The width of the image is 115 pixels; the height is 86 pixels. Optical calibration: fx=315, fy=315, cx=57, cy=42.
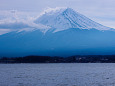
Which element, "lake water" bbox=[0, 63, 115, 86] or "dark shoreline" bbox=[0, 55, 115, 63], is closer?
"lake water" bbox=[0, 63, 115, 86]

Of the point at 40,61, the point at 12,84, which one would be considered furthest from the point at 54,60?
the point at 12,84

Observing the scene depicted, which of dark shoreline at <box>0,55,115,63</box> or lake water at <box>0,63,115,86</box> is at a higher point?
dark shoreline at <box>0,55,115,63</box>

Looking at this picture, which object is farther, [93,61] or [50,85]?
[93,61]

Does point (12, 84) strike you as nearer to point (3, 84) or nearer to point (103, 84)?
point (3, 84)

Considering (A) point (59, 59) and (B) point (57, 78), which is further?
(A) point (59, 59)

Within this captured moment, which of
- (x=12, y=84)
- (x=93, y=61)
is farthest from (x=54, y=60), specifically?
(x=12, y=84)

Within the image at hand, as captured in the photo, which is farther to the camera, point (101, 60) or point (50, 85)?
point (101, 60)

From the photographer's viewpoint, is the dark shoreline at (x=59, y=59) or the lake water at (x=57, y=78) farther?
the dark shoreline at (x=59, y=59)

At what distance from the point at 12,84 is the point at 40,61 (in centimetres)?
9474

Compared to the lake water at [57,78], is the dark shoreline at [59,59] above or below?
above

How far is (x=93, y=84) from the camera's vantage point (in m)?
38.0

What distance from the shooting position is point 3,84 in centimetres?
3803

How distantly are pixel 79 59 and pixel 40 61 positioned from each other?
17.4m

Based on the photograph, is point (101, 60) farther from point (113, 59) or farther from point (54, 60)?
point (54, 60)
